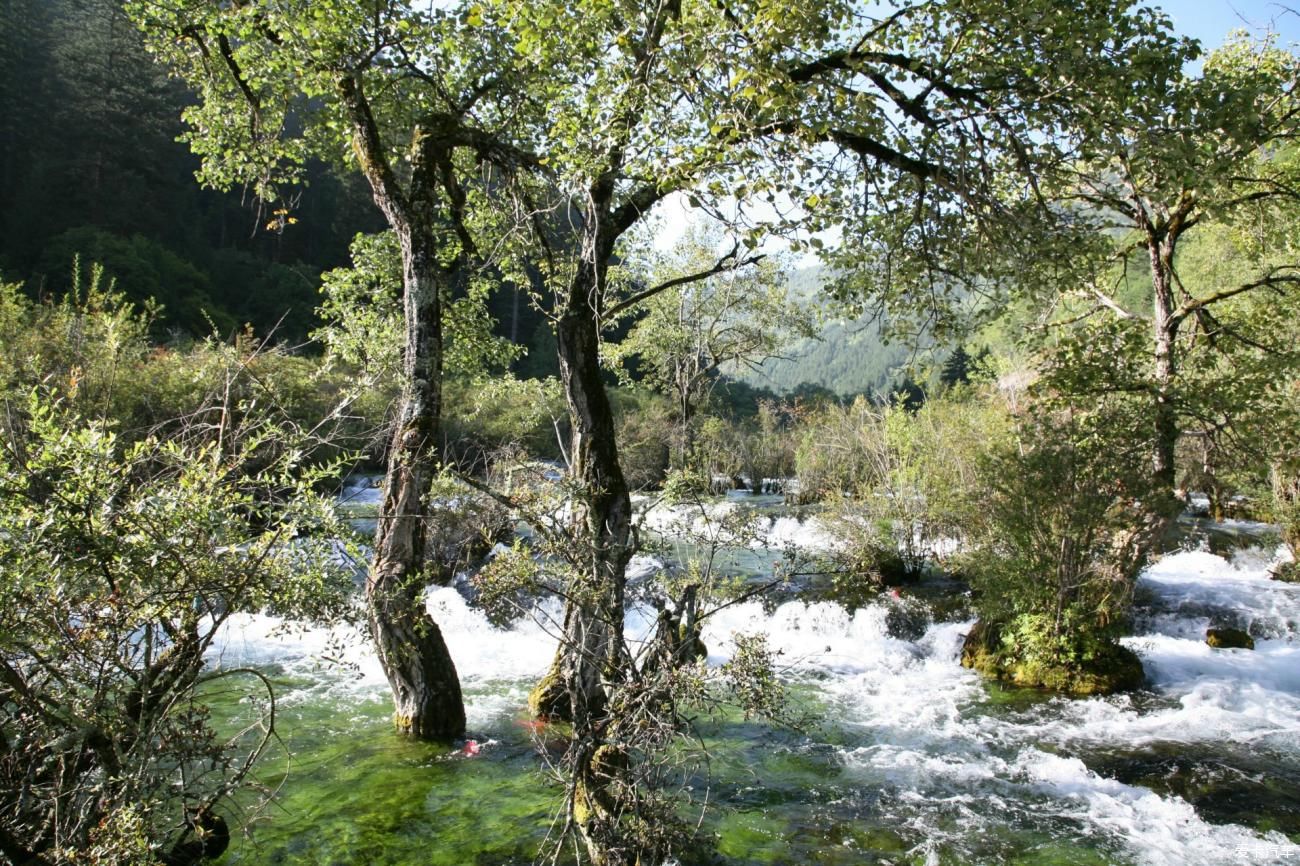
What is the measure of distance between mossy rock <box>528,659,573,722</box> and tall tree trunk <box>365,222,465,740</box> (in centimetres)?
94

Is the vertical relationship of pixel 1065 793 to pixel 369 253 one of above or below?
below

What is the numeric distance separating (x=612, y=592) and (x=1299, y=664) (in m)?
10.7

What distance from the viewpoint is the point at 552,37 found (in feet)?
14.9

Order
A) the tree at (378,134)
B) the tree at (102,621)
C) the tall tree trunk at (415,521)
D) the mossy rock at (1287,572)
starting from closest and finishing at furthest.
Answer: the tree at (102,621), the tree at (378,134), the tall tree trunk at (415,521), the mossy rock at (1287,572)

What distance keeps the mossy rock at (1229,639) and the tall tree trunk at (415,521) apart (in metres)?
10.8

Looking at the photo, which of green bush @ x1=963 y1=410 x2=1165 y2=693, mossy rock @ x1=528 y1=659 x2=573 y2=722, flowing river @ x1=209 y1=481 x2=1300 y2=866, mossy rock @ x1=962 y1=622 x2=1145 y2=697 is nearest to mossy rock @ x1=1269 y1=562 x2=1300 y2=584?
flowing river @ x1=209 y1=481 x2=1300 y2=866

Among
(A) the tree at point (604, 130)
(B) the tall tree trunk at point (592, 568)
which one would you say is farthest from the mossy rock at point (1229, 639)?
(B) the tall tree trunk at point (592, 568)

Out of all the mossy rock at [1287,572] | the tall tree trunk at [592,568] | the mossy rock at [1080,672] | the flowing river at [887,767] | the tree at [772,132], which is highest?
the tree at [772,132]

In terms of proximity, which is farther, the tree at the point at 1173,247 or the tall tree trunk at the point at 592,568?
the tree at the point at 1173,247

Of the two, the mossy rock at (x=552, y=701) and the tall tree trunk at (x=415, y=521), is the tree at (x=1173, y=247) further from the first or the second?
the mossy rock at (x=552, y=701)

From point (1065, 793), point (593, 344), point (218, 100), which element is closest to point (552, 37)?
point (593, 344)

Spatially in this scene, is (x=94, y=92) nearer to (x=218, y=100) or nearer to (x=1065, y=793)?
(x=218, y=100)

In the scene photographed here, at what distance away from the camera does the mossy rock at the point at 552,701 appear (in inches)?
305

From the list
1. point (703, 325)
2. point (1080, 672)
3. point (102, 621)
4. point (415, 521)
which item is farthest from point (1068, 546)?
point (703, 325)
